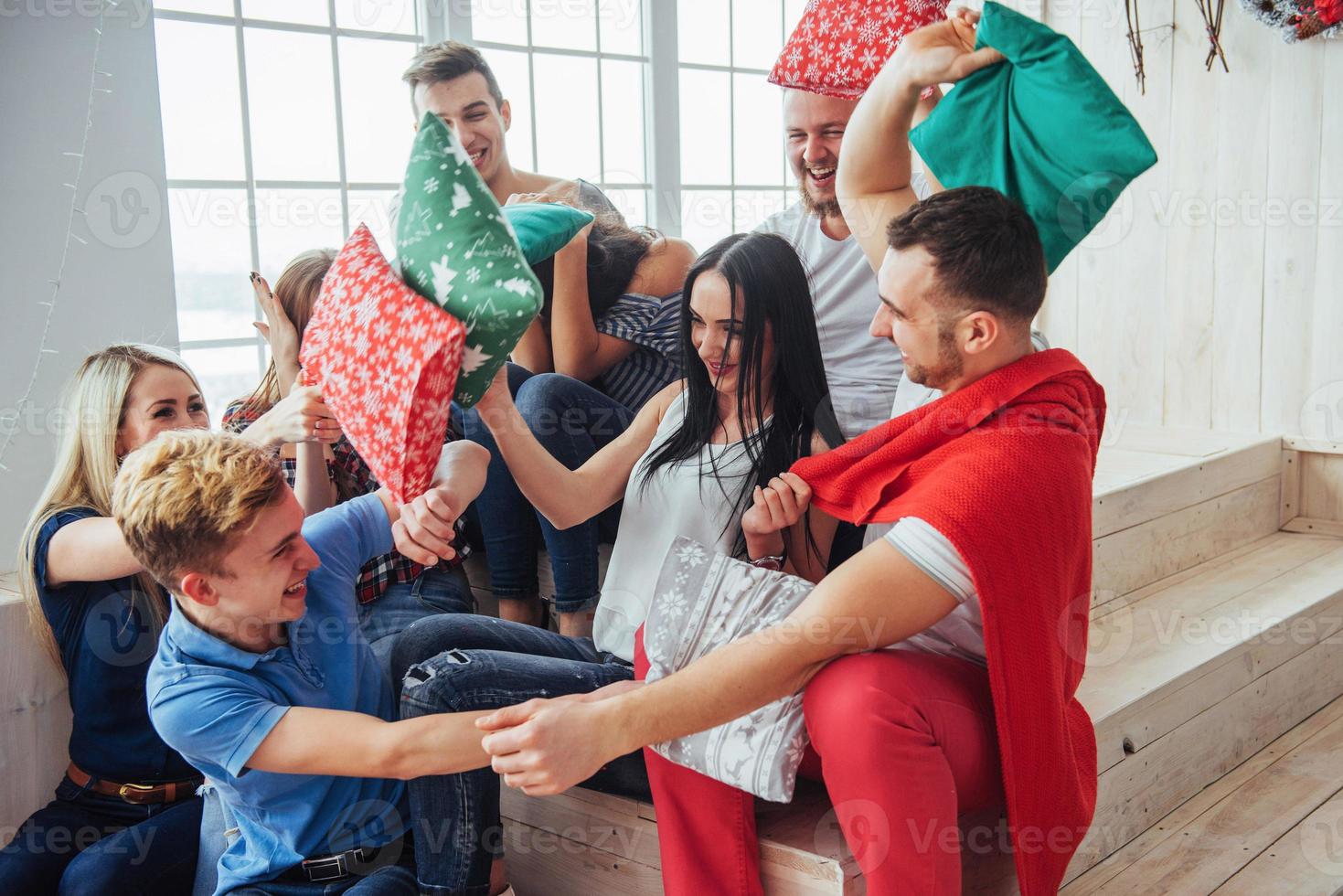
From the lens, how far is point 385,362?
1297mm

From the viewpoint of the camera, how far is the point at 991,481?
4.16 feet

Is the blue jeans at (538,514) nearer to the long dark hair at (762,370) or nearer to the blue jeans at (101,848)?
the long dark hair at (762,370)

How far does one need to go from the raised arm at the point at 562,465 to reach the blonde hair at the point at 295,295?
22.9 inches

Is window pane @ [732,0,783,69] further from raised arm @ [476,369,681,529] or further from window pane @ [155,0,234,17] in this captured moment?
raised arm @ [476,369,681,529]

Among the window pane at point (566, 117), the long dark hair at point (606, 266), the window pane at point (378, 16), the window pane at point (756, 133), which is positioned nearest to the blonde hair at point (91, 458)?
the long dark hair at point (606, 266)

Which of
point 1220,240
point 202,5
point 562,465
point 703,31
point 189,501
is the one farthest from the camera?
point 703,31

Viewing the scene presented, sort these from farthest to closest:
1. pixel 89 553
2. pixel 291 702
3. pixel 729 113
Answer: pixel 729 113
pixel 89 553
pixel 291 702

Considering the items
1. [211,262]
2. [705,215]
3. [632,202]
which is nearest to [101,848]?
[211,262]

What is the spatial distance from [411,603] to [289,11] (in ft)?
5.38

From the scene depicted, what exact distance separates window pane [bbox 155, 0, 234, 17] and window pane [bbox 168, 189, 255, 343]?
1.34ft

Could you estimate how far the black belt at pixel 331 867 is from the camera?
150 cm

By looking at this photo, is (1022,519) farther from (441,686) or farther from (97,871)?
(97,871)

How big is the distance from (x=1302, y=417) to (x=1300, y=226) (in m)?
0.52

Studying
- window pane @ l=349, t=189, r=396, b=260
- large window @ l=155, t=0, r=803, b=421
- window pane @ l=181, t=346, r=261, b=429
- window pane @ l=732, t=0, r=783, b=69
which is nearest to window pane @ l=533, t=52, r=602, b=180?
large window @ l=155, t=0, r=803, b=421
